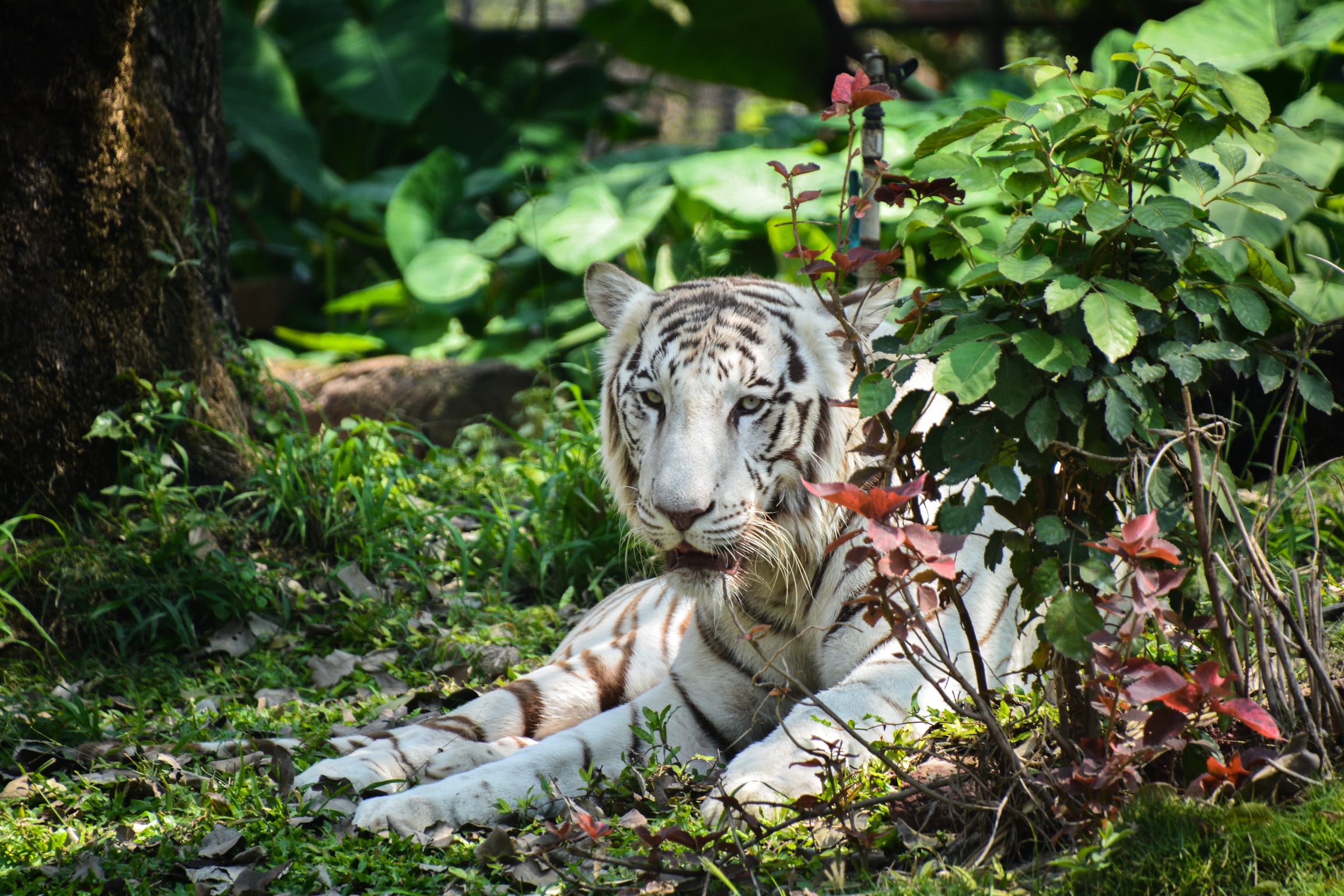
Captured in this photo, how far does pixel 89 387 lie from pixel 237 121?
13.7 ft

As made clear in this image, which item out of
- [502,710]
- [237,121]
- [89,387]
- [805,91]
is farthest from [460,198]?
[502,710]

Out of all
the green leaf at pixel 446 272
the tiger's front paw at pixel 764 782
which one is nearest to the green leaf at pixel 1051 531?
the tiger's front paw at pixel 764 782

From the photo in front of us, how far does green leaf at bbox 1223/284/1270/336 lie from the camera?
169cm

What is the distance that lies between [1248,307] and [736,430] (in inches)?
44.3

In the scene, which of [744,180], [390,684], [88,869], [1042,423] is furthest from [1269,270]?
[744,180]

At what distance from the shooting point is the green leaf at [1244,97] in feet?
5.58

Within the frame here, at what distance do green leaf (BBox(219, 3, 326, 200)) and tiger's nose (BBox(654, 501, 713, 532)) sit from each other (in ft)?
18.3

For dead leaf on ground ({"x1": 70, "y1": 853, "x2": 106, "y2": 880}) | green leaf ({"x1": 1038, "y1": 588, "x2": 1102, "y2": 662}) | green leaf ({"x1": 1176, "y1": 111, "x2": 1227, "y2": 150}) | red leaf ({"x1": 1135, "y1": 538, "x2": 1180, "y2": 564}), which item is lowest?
dead leaf on ground ({"x1": 70, "y1": 853, "x2": 106, "y2": 880})

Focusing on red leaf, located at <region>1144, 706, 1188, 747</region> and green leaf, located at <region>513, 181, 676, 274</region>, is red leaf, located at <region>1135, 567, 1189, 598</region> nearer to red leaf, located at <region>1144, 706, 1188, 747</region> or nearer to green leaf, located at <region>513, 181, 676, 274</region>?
red leaf, located at <region>1144, 706, 1188, 747</region>

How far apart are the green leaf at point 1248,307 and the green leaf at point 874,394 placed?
1.75 ft

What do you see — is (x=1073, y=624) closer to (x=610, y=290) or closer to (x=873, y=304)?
(x=873, y=304)

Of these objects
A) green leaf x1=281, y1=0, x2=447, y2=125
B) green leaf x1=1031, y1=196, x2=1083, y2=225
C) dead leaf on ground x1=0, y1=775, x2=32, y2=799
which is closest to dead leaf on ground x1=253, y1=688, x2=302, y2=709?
dead leaf on ground x1=0, y1=775, x2=32, y2=799

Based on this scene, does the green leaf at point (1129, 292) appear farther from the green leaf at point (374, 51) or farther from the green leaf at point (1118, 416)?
the green leaf at point (374, 51)

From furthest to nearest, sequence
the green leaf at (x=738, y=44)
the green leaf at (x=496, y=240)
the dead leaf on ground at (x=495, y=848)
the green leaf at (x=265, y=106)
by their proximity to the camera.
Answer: the green leaf at (x=738, y=44) → the green leaf at (x=265, y=106) → the green leaf at (x=496, y=240) → the dead leaf on ground at (x=495, y=848)
